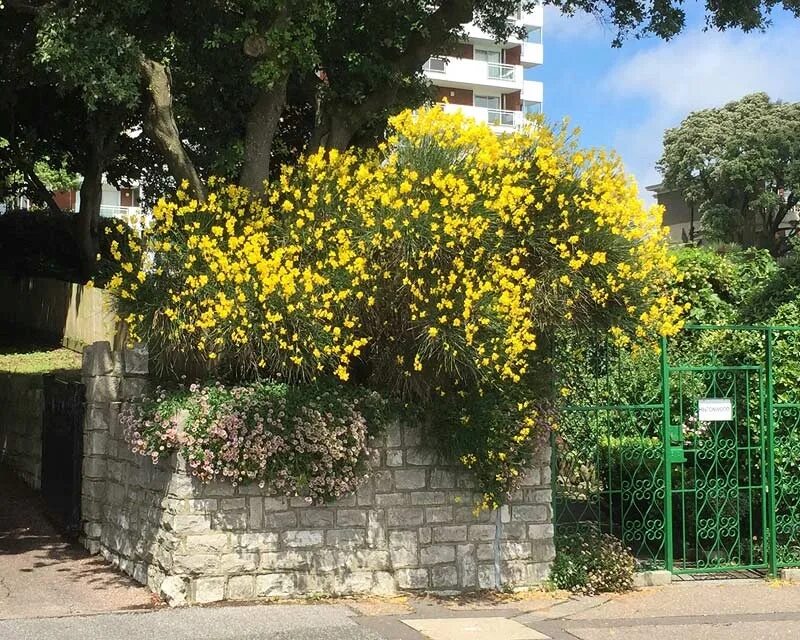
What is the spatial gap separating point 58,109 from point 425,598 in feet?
42.1

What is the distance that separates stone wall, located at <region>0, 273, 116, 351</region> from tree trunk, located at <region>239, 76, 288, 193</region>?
13.8ft

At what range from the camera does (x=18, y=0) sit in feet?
29.7

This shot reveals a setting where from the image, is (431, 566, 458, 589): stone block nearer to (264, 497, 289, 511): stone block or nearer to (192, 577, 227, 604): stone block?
(264, 497, 289, 511): stone block

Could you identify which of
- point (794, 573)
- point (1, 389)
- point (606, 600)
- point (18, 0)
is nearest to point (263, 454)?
point (606, 600)

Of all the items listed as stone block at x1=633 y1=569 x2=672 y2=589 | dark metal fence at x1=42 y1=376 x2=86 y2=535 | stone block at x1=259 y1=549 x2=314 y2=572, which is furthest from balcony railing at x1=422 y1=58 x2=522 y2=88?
stone block at x1=259 y1=549 x2=314 y2=572

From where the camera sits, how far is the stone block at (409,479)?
7496 millimetres

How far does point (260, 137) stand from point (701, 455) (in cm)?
548

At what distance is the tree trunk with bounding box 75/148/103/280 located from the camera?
17828 mm

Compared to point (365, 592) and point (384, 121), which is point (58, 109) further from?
point (365, 592)

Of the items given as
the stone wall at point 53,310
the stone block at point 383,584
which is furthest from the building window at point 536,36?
the stone block at point 383,584

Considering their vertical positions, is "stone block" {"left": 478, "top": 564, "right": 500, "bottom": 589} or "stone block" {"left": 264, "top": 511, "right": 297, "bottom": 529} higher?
"stone block" {"left": 264, "top": 511, "right": 297, "bottom": 529}

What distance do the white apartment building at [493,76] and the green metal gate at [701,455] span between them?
136ft

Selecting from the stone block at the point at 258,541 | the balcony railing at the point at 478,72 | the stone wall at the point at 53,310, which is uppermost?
the balcony railing at the point at 478,72

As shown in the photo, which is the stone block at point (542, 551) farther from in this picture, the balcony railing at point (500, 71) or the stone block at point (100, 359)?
the balcony railing at point (500, 71)
